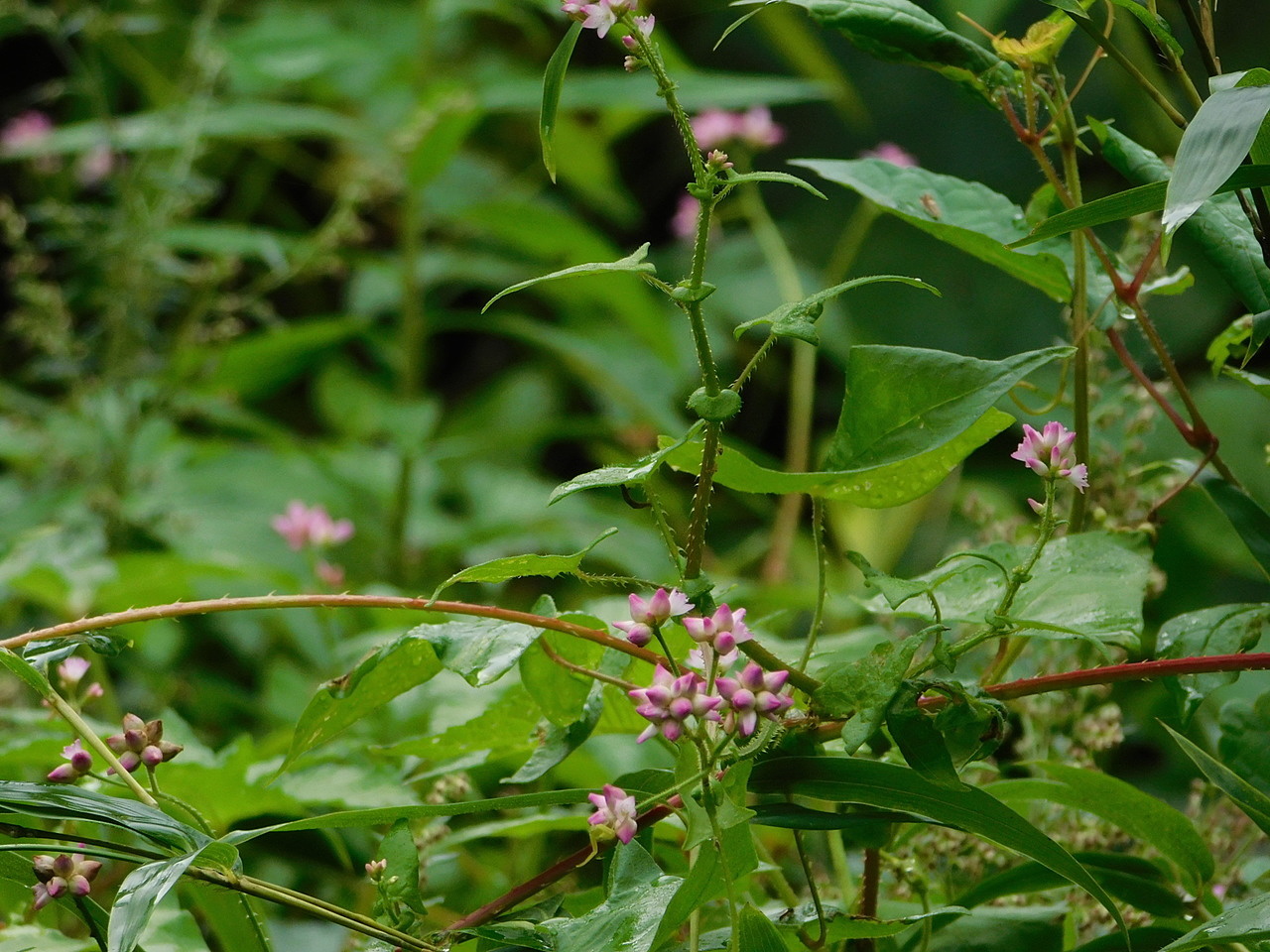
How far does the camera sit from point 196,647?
118 cm

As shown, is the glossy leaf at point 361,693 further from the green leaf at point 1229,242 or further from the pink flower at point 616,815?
the green leaf at point 1229,242

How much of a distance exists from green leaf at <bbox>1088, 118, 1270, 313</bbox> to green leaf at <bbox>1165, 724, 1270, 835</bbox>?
129mm

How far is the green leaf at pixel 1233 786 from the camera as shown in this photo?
0.98 ft

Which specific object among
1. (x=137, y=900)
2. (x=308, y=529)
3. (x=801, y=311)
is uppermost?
(x=801, y=311)

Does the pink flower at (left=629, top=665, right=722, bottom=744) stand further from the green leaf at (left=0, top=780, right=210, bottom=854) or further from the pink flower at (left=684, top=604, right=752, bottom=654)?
the green leaf at (left=0, top=780, right=210, bottom=854)

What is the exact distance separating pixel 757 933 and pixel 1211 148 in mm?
205

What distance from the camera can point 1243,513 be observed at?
37 centimetres

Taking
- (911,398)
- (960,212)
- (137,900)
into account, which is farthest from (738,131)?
(137,900)

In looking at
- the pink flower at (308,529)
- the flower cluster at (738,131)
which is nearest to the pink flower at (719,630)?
the pink flower at (308,529)

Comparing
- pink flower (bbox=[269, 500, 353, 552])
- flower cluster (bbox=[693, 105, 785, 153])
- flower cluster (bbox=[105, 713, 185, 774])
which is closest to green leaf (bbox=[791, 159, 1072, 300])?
flower cluster (bbox=[105, 713, 185, 774])

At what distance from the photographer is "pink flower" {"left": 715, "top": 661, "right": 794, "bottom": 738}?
0.27 m

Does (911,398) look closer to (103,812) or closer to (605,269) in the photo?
(605,269)

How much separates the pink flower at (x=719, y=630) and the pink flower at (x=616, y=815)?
5 cm

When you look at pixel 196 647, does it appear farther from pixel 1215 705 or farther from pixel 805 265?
pixel 805 265
